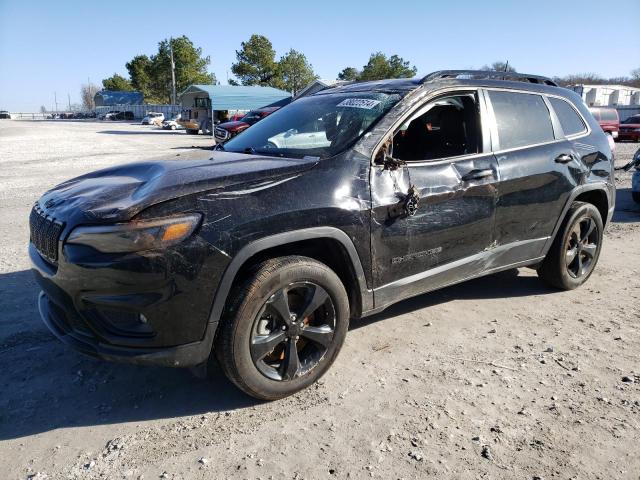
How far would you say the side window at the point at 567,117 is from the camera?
441 centimetres

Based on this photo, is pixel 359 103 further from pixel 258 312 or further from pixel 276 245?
pixel 258 312

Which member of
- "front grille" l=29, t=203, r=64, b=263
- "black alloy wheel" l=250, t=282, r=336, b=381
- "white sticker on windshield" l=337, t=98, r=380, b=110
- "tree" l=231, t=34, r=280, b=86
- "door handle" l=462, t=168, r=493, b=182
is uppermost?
"tree" l=231, t=34, r=280, b=86

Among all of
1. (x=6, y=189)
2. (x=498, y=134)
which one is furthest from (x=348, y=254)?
(x=6, y=189)

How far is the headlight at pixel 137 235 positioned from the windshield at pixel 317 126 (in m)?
1.09

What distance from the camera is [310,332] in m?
2.90

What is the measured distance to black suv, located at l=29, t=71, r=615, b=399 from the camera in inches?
96.5

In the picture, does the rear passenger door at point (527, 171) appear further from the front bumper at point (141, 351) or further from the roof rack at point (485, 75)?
the front bumper at point (141, 351)

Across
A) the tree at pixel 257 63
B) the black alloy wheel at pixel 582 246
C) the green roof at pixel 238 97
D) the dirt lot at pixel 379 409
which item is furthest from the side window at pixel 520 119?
the tree at pixel 257 63

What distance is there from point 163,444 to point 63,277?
99 cm

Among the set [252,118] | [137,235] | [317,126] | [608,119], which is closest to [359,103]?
[317,126]

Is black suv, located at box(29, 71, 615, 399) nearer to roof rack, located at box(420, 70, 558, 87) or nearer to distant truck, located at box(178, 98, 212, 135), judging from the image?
roof rack, located at box(420, 70, 558, 87)

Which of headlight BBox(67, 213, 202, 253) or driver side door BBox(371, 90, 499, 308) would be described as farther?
driver side door BBox(371, 90, 499, 308)

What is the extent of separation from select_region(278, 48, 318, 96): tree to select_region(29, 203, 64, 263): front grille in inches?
2660

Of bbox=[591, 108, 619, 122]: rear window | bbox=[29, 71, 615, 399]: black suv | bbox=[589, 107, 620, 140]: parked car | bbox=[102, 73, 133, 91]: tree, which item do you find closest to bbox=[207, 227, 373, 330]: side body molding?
bbox=[29, 71, 615, 399]: black suv
